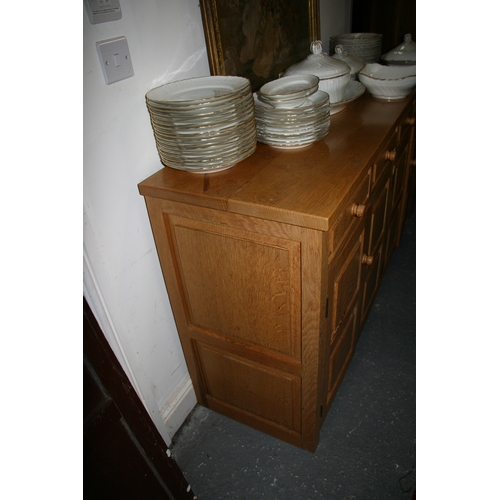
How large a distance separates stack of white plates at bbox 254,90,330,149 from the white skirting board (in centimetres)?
94

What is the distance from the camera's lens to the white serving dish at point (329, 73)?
1332 mm

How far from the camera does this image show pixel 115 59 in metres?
0.90

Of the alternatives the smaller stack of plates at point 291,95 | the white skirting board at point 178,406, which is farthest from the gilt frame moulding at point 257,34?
the white skirting board at point 178,406

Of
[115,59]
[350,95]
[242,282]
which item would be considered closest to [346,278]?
[242,282]

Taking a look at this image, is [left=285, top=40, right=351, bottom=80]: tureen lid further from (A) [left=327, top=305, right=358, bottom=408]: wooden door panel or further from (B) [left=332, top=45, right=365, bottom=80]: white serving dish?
(A) [left=327, top=305, right=358, bottom=408]: wooden door panel

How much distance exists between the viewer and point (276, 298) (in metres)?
1.04

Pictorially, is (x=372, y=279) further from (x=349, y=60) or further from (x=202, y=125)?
(x=202, y=125)

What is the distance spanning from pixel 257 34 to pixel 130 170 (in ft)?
2.29

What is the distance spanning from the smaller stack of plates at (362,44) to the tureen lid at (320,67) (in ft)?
1.82

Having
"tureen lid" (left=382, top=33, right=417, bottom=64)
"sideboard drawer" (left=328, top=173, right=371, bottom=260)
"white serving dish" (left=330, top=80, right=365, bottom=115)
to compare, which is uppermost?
"tureen lid" (left=382, top=33, right=417, bottom=64)

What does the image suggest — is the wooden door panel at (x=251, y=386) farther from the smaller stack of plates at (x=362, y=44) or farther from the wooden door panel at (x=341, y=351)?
the smaller stack of plates at (x=362, y=44)

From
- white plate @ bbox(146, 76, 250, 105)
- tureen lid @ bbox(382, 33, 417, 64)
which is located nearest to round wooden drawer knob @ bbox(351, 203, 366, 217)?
white plate @ bbox(146, 76, 250, 105)

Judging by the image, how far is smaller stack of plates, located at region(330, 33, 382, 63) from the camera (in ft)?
6.08

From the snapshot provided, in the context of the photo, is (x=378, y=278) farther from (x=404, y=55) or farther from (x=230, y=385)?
(x=404, y=55)
